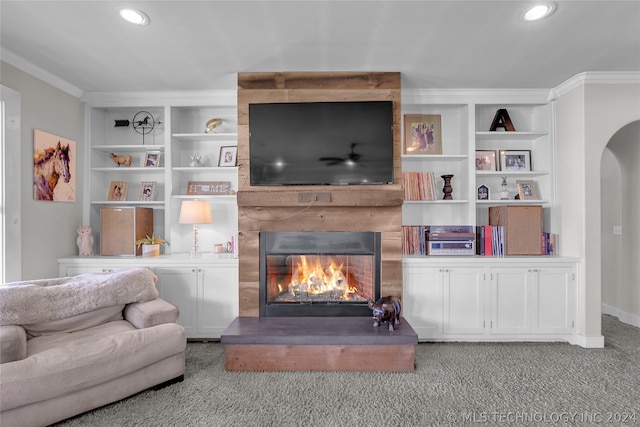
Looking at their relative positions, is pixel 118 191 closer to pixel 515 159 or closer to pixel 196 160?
pixel 196 160

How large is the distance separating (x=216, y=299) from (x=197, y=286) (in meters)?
0.21

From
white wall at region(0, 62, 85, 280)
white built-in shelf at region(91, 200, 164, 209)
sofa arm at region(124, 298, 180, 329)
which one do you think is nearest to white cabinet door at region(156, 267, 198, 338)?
sofa arm at region(124, 298, 180, 329)

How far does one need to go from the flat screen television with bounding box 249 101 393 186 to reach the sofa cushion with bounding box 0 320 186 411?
1438 mm

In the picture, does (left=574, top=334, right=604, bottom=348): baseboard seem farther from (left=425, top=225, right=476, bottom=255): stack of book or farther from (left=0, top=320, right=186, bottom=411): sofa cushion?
(left=0, top=320, right=186, bottom=411): sofa cushion

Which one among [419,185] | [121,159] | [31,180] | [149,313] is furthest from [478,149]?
[31,180]

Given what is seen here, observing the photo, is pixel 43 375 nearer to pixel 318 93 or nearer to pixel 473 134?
pixel 318 93

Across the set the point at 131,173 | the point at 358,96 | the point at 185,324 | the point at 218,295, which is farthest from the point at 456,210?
the point at 131,173

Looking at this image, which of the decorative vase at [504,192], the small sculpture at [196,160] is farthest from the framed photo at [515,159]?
the small sculpture at [196,160]

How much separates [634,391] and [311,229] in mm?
2504

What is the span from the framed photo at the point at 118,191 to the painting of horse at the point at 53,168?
37 centimetres

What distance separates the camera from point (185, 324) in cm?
320

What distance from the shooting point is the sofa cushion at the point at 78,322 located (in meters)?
2.27

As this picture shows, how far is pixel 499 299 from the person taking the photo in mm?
3152

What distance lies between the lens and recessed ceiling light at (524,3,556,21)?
204 centimetres
